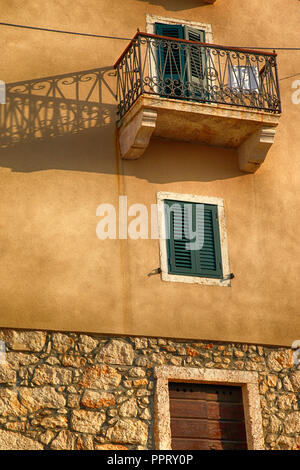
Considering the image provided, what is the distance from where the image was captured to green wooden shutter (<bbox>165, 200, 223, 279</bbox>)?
1280cm

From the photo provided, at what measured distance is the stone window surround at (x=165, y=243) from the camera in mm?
12680

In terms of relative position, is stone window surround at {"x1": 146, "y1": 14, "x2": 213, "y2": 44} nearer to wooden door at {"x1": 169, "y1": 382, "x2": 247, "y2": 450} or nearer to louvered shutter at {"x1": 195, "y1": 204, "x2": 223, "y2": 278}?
louvered shutter at {"x1": 195, "y1": 204, "x2": 223, "y2": 278}

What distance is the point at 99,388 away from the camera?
38.4 ft

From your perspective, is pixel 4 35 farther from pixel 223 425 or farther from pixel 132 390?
pixel 223 425

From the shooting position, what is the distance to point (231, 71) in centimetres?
1402

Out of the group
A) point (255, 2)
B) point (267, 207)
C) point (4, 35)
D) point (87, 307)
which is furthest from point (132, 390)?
point (255, 2)

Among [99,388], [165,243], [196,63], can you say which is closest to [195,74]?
[196,63]

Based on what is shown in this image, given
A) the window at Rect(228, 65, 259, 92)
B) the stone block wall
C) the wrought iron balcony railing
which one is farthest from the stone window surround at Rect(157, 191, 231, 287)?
the window at Rect(228, 65, 259, 92)

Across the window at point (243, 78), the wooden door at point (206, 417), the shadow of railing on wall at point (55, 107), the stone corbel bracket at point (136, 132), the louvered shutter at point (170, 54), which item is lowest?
the wooden door at point (206, 417)

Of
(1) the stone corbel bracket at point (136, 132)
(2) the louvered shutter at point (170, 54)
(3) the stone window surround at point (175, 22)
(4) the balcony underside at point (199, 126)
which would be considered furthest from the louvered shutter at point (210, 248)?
(3) the stone window surround at point (175, 22)

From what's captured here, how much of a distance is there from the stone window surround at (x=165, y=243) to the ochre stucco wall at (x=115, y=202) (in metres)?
0.10

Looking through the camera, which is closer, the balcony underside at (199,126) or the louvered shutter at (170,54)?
the balcony underside at (199,126)

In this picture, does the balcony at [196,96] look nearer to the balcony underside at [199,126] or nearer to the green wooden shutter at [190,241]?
the balcony underside at [199,126]

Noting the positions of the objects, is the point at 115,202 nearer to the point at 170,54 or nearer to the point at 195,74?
the point at 195,74
